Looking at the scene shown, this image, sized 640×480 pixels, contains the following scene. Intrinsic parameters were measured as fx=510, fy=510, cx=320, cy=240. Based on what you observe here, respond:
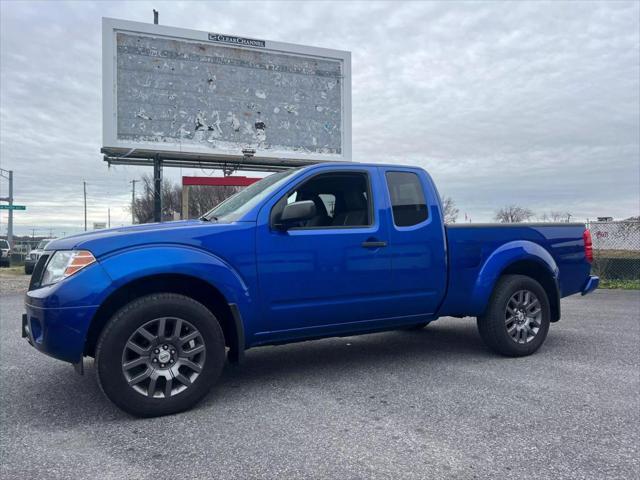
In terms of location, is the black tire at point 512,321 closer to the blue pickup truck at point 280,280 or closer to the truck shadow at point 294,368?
the blue pickup truck at point 280,280

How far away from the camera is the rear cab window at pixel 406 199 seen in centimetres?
472

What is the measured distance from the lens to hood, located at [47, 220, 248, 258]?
140 inches

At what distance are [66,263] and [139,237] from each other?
1.68 ft

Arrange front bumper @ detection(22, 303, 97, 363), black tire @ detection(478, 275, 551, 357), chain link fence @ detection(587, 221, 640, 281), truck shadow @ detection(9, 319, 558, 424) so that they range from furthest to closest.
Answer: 1. chain link fence @ detection(587, 221, 640, 281)
2. black tire @ detection(478, 275, 551, 357)
3. truck shadow @ detection(9, 319, 558, 424)
4. front bumper @ detection(22, 303, 97, 363)

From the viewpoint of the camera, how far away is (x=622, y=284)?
12.0m

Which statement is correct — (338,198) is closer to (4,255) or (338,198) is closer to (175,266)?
(175,266)

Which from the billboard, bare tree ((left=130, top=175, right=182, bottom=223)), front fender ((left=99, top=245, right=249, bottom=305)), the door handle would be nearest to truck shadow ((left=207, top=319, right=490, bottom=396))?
front fender ((left=99, top=245, right=249, bottom=305))

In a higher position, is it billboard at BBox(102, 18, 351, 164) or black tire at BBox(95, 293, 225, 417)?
billboard at BBox(102, 18, 351, 164)

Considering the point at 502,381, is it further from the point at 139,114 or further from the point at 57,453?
the point at 139,114

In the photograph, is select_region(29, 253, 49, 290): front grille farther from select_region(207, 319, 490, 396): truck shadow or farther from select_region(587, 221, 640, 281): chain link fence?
select_region(587, 221, 640, 281): chain link fence

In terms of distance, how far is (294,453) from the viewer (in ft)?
9.77

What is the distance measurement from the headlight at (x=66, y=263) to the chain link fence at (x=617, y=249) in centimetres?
1196

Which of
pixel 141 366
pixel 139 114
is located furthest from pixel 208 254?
Answer: pixel 139 114

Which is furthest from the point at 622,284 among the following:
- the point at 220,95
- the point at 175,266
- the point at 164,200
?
the point at 164,200
